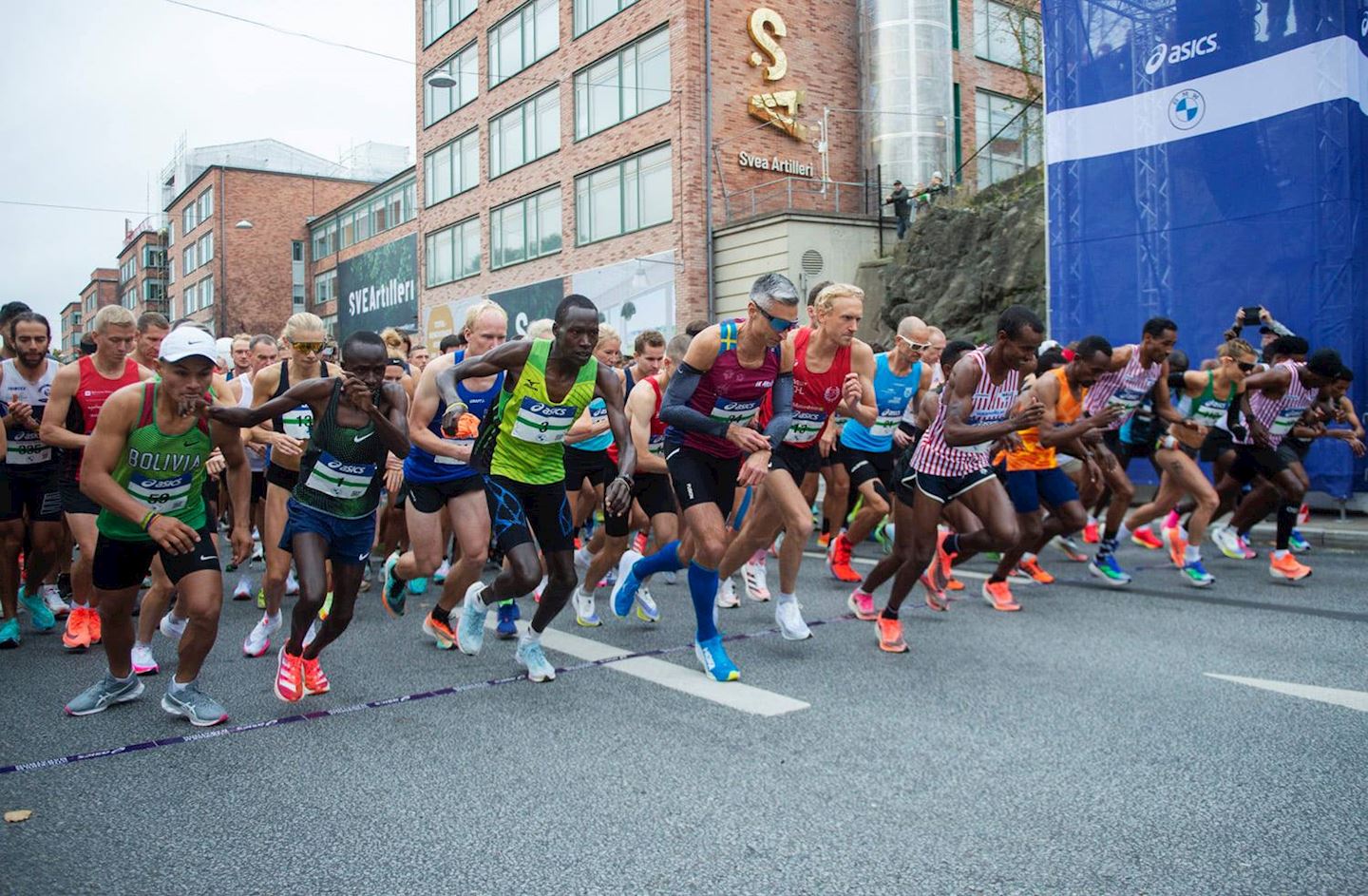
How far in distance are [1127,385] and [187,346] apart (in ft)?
23.0

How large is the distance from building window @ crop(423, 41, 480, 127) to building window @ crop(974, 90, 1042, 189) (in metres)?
15.8

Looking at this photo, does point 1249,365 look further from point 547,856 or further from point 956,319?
point 956,319

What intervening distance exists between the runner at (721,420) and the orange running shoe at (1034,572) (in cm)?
402

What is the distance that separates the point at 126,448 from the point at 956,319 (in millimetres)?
16956

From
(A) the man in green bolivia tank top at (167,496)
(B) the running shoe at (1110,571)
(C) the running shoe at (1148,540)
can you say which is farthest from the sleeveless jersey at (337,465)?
(C) the running shoe at (1148,540)

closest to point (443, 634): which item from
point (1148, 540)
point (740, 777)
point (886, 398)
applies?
point (740, 777)

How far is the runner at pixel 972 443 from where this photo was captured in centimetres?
616

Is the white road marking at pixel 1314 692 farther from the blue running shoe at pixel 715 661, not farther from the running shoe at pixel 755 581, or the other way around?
the running shoe at pixel 755 581

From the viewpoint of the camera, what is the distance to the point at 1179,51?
13453 mm

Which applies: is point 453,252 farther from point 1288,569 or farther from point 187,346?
point 187,346

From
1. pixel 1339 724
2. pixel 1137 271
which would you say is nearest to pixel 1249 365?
pixel 1137 271

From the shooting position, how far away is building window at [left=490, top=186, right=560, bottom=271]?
30781mm

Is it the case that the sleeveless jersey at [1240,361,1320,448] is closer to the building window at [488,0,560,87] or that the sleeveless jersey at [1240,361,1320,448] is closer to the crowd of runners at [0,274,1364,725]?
the crowd of runners at [0,274,1364,725]

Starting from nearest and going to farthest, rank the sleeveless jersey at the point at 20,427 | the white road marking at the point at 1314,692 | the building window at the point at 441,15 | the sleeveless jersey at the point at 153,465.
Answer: the sleeveless jersey at the point at 153,465, the white road marking at the point at 1314,692, the sleeveless jersey at the point at 20,427, the building window at the point at 441,15
